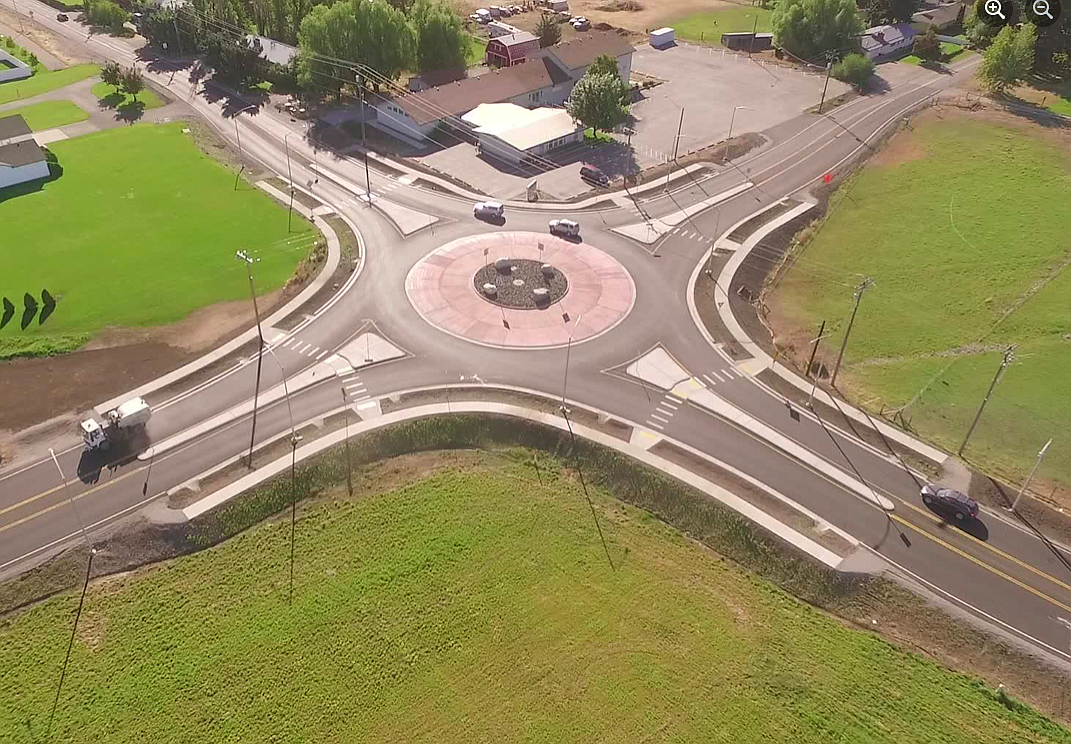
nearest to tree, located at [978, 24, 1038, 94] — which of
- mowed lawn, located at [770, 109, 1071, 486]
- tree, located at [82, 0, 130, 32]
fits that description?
mowed lawn, located at [770, 109, 1071, 486]

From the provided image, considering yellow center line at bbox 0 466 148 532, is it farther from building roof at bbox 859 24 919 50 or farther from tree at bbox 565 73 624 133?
building roof at bbox 859 24 919 50

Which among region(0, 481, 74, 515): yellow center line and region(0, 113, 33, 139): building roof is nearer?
region(0, 481, 74, 515): yellow center line

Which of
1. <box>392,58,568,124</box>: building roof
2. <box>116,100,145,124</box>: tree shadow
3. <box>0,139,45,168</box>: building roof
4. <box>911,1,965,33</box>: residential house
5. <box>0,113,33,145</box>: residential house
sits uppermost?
<box>911,1,965,33</box>: residential house

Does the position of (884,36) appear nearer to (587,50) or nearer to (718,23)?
(718,23)

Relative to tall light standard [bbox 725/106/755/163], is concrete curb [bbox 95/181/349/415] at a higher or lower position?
lower

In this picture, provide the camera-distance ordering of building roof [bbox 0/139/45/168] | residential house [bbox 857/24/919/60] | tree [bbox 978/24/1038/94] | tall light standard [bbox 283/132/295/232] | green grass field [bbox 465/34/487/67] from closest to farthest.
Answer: tall light standard [bbox 283/132/295/232] < building roof [bbox 0/139/45/168] < tree [bbox 978/24/1038/94] < green grass field [bbox 465/34/487/67] < residential house [bbox 857/24/919/60]

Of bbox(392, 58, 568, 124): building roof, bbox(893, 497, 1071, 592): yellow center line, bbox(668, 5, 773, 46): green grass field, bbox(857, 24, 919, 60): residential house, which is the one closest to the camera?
bbox(893, 497, 1071, 592): yellow center line

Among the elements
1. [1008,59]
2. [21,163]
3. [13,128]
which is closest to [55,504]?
[21,163]
